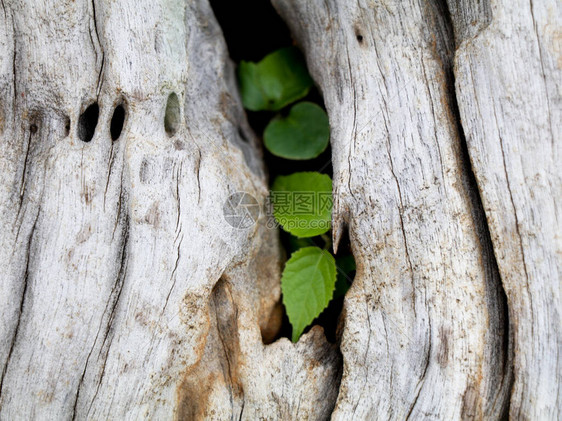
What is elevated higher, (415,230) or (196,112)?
(196,112)

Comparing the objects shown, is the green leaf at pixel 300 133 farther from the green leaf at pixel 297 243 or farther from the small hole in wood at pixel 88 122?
the small hole in wood at pixel 88 122

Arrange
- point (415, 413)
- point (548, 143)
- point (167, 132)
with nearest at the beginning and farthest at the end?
point (548, 143), point (415, 413), point (167, 132)

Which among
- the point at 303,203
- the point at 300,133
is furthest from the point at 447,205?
the point at 300,133

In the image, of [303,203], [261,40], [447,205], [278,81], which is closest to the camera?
[447,205]

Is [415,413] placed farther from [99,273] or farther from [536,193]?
[99,273]

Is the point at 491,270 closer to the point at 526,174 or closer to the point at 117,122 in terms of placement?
the point at 526,174

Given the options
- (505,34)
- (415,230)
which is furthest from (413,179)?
(505,34)

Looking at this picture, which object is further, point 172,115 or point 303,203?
point 303,203

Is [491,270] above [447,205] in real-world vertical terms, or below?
below
